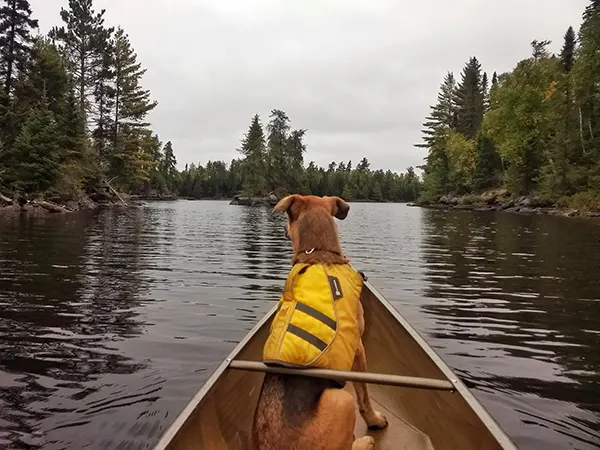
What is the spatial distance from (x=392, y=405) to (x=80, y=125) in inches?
1669

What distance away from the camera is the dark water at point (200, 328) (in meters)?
4.65

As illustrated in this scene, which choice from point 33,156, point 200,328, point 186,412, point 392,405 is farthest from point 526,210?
point 186,412

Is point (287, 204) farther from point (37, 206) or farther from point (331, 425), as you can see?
point (37, 206)

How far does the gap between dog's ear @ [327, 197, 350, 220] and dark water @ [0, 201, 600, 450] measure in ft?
8.08

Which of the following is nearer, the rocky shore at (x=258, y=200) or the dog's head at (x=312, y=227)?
the dog's head at (x=312, y=227)

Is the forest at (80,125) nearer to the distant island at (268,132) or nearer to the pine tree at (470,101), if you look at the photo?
the distant island at (268,132)

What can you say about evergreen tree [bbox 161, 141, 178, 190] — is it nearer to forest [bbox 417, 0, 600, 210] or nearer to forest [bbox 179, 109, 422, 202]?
forest [bbox 179, 109, 422, 202]

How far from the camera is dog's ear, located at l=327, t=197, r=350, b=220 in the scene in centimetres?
407

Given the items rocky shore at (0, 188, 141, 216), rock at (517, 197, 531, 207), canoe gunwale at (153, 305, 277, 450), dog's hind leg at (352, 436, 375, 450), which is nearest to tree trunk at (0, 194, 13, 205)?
rocky shore at (0, 188, 141, 216)

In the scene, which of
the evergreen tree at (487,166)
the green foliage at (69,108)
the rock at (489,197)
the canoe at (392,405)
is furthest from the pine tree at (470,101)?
the canoe at (392,405)

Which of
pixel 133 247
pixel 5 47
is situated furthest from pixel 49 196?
pixel 133 247

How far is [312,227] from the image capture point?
151 inches

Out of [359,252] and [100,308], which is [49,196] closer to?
[359,252]

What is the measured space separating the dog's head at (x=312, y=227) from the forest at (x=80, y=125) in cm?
3237
